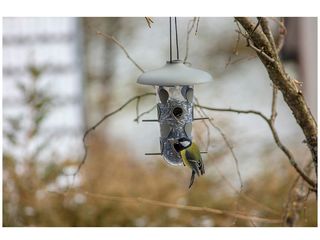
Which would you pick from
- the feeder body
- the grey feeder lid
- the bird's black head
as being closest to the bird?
the bird's black head

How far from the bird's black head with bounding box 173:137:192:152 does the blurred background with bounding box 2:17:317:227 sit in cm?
17

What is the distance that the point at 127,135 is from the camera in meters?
6.28

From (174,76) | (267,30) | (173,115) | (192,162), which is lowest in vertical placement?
(192,162)

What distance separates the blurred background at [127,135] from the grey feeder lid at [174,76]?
0.63ft

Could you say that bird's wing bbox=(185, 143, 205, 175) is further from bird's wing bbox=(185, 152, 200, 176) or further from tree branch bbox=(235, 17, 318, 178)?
tree branch bbox=(235, 17, 318, 178)

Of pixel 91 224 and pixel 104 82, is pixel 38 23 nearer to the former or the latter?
pixel 104 82

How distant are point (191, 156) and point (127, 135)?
418 centimetres

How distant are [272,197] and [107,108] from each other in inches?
112

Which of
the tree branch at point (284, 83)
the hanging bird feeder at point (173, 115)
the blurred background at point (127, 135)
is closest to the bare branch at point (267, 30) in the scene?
the tree branch at point (284, 83)

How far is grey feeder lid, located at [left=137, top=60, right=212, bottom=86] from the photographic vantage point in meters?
2.00

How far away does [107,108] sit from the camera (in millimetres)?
6621

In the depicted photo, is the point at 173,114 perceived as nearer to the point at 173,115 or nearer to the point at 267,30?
the point at 173,115

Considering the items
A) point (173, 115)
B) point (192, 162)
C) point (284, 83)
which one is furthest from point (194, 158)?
point (284, 83)
